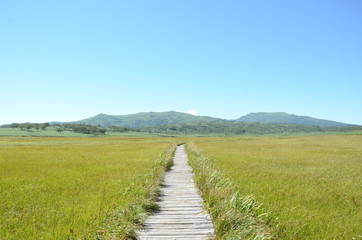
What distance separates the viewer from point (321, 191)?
41.0 feet

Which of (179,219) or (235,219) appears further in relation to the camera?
(179,219)

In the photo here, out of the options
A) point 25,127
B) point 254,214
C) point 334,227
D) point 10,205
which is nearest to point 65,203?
point 10,205

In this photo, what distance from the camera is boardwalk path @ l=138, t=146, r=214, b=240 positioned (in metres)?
6.28

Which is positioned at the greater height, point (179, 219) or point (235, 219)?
point (235, 219)

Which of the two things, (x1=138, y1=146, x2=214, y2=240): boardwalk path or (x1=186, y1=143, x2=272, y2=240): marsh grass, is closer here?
(x1=186, y1=143, x2=272, y2=240): marsh grass

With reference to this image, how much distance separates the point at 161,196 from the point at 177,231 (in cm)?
380

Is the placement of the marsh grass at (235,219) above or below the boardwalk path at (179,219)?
above

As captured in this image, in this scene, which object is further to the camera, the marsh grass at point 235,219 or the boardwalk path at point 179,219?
the boardwalk path at point 179,219

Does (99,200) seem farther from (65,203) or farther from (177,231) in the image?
(177,231)

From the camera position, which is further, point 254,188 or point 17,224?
point 254,188

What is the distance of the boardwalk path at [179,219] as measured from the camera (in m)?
6.28

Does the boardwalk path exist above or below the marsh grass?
below

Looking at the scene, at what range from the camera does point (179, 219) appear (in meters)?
7.39

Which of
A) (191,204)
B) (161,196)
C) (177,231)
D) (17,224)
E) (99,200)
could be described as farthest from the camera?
(161,196)
